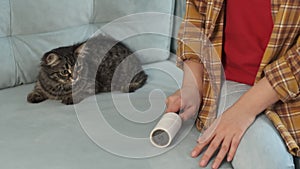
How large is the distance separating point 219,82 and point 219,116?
0.12m

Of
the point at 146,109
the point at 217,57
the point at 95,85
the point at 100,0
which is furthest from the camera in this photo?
the point at 100,0

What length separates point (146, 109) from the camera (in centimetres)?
131

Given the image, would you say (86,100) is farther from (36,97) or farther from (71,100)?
(36,97)

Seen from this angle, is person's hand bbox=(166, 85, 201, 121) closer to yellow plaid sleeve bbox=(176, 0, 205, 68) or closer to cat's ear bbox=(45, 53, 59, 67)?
yellow plaid sleeve bbox=(176, 0, 205, 68)

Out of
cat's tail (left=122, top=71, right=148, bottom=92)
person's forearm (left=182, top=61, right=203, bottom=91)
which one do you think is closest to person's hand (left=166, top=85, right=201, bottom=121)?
person's forearm (left=182, top=61, right=203, bottom=91)

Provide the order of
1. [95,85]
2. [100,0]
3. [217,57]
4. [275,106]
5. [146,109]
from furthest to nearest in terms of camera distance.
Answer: [100,0], [95,85], [146,109], [217,57], [275,106]

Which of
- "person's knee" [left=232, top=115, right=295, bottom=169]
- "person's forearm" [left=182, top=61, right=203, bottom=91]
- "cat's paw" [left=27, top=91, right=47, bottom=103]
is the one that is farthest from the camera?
"cat's paw" [left=27, top=91, right=47, bottom=103]

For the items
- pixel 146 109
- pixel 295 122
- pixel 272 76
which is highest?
pixel 272 76

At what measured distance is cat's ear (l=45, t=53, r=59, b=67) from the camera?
1.40m

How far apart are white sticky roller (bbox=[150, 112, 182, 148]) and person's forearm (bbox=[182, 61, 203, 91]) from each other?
0.42 ft

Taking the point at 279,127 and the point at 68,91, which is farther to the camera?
the point at 68,91

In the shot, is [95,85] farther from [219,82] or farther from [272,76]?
[272,76]

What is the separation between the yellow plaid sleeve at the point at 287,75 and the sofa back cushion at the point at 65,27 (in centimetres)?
69

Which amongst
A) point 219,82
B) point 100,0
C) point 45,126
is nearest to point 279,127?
point 219,82
